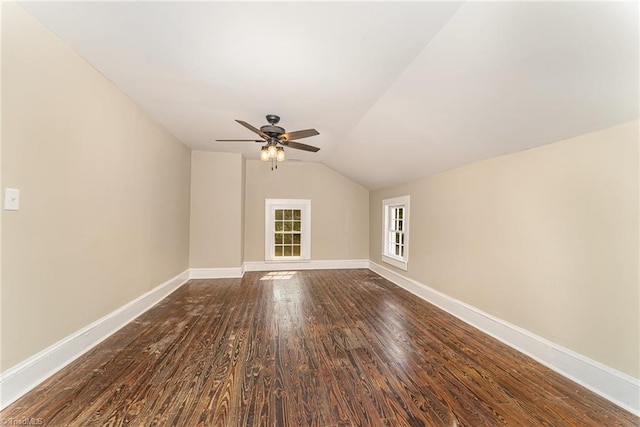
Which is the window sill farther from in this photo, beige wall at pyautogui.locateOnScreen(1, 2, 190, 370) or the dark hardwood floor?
beige wall at pyautogui.locateOnScreen(1, 2, 190, 370)

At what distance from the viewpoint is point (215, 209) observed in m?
5.18

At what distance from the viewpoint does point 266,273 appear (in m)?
5.69

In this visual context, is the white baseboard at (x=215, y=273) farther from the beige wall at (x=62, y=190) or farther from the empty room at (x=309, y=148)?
the beige wall at (x=62, y=190)

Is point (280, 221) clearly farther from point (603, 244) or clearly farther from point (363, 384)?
point (603, 244)

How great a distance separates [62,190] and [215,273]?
3.43 m

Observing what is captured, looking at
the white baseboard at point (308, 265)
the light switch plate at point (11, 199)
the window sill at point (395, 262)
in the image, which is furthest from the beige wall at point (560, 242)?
the light switch plate at point (11, 199)

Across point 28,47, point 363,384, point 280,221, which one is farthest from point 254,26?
point 280,221

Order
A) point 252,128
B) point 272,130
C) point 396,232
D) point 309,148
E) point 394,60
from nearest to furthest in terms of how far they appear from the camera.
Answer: point 394,60 → point 252,128 → point 272,130 → point 309,148 → point 396,232

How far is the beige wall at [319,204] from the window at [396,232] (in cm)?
95

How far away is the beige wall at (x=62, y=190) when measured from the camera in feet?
5.54

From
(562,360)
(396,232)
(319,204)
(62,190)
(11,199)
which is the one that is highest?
(319,204)

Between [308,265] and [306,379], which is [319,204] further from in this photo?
[306,379]

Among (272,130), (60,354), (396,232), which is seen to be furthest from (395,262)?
(60,354)

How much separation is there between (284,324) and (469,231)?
2501 mm
